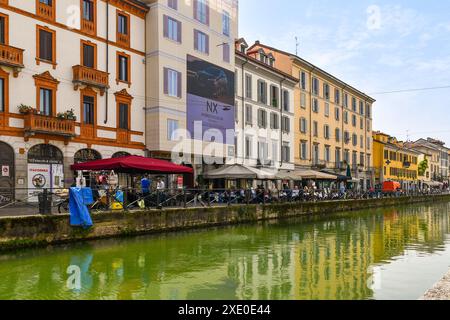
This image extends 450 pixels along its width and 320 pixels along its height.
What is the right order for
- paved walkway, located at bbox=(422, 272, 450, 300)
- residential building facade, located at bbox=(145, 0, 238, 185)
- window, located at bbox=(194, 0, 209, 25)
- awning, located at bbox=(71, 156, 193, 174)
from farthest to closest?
1. window, located at bbox=(194, 0, 209, 25)
2. residential building facade, located at bbox=(145, 0, 238, 185)
3. awning, located at bbox=(71, 156, 193, 174)
4. paved walkway, located at bbox=(422, 272, 450, 300)

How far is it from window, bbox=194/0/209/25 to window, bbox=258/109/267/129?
9.70m

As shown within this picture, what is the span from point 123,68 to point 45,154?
24.0 ft

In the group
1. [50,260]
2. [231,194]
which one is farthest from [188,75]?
[50,260]

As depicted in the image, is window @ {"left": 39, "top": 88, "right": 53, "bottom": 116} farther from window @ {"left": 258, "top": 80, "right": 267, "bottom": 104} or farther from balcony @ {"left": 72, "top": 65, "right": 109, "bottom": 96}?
window @ {"left": 258, "top": 80, "right": 267, "bottom": 104}

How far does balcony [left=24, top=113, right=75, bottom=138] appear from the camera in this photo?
2078cm

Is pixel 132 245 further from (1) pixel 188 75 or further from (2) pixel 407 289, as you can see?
A: (1) pixel 188 75

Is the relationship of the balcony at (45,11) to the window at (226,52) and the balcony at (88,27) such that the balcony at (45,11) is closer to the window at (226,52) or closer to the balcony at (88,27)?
the balcony at (88,27)

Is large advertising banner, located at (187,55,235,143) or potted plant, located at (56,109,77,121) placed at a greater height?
large advertising banner, located at (187,55,235,143)

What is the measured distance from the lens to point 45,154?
21938mm

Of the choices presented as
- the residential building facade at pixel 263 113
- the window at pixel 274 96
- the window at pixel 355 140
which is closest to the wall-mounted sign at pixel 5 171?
the residential building facade at pixel 263 113

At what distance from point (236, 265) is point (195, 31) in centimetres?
2142

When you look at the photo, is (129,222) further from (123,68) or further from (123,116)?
(123,68)

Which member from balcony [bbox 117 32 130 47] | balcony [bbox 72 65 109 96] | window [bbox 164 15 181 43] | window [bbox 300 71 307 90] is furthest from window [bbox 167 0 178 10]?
window [bbox 300 71 307 90]

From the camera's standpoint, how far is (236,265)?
1222 cm
